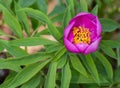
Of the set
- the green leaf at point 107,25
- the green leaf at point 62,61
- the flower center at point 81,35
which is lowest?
the green leaf at point 62,61

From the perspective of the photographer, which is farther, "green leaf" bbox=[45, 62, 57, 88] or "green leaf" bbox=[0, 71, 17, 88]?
"green leaf" bbox=[0, 71, 17, 88]

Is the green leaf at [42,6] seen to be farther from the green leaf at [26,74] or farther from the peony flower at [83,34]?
the green leaf at [26,74]

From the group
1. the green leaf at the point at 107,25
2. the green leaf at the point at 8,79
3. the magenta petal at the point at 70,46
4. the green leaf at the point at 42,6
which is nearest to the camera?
the magenta petal at the point at 70,46

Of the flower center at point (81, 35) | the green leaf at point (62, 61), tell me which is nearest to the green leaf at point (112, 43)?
the flower center at point (81, 35)

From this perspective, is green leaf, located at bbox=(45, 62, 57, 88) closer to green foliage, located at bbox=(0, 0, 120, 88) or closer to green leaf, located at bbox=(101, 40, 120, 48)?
green foliage, located at bbox=(0, 0, 120, 88)

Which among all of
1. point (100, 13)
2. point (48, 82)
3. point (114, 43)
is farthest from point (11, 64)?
point (100, 13)

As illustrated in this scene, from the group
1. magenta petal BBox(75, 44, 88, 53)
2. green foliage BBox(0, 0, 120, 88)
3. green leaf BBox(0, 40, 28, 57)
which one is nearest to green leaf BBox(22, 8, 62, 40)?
green foliage BBox(0, 0, 120, 88)
